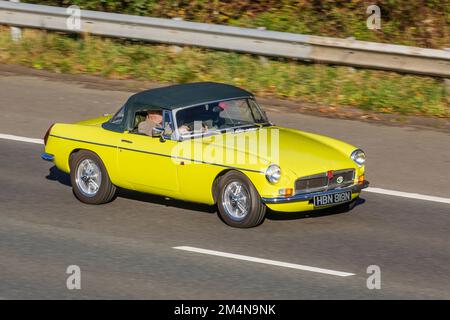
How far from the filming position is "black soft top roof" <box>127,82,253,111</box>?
1282 cm

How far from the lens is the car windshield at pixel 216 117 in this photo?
12.7m

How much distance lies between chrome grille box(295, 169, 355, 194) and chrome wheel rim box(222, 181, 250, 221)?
0.60m

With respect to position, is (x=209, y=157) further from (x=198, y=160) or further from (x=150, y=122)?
(x=150, y=122)

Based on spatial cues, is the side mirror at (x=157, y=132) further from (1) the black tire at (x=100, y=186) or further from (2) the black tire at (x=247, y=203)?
(2) the black tire at (x=247, y=203)

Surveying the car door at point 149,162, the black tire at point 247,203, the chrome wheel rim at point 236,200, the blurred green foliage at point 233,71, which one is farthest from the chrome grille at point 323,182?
the blurred green foliage at point 233,71

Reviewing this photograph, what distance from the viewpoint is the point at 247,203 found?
12016mm

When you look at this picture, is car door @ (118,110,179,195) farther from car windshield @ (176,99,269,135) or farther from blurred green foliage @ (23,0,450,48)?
blurred green foliage @ (23,0,450,48)

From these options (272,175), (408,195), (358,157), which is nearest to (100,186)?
(272,175)

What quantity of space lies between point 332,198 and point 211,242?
149 cm

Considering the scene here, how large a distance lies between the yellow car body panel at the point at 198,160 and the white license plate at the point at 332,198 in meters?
0.10
